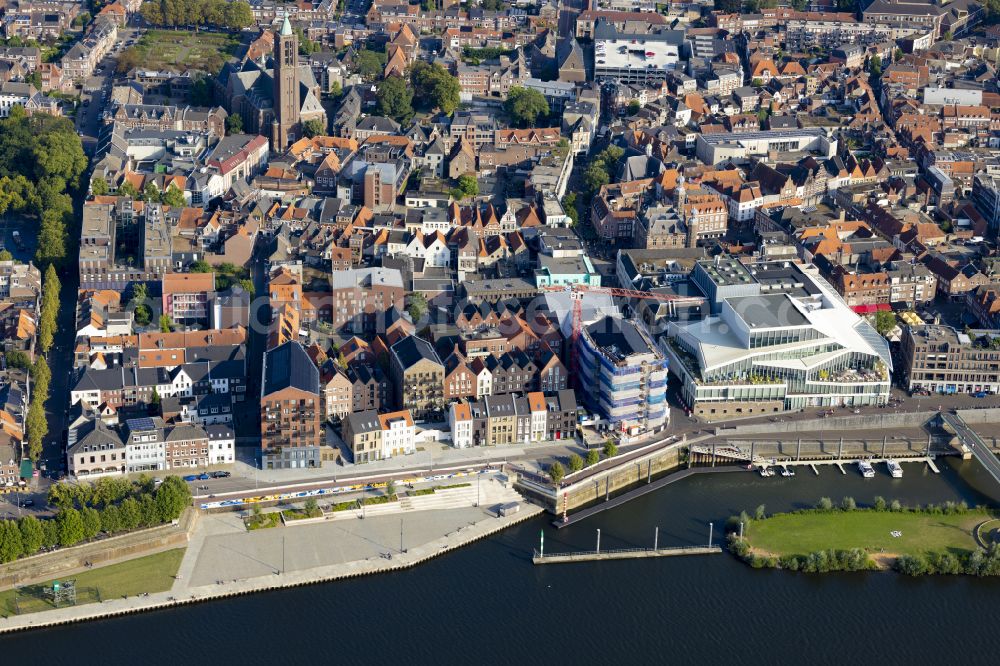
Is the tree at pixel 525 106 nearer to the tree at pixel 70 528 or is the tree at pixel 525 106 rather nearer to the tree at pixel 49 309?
the tree at pixel 49 309

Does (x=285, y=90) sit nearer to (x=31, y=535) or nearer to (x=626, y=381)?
(x=626, y=381)

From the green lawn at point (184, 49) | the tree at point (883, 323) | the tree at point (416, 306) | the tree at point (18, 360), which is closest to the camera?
the tree at point (18, 360)

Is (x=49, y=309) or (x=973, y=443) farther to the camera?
(x=49, y=309)

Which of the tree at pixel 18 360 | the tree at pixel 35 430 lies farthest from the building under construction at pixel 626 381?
the tree at pixel 18 360

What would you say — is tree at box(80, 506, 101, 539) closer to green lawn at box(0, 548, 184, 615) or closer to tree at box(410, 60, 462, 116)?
green lawn at box(0, 548, 184, 615)

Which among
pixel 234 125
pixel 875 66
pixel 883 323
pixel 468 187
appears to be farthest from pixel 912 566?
pixel 875 66

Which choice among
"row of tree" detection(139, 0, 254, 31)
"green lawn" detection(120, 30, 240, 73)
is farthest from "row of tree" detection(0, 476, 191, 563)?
"row of tree" detection(139, 0, 254, 31)

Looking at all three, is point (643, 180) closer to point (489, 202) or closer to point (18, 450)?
point (489, 202)
